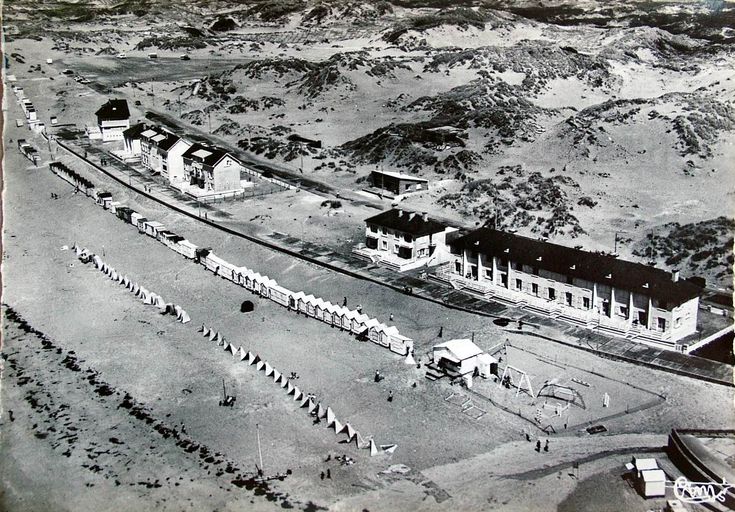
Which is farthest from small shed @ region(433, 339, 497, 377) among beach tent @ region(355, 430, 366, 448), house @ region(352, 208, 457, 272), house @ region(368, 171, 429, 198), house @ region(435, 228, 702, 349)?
house @ region(368, 171, 429, 198)

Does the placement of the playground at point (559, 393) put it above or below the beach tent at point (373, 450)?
below

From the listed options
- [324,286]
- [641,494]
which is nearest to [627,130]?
[324,286]

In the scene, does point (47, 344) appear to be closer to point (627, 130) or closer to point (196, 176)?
point (196, 176)

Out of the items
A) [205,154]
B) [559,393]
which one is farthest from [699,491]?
[205,154]

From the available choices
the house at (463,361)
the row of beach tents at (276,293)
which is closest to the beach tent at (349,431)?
the house at (463,361)

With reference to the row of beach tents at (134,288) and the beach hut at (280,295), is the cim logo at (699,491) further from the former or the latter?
the row of beach tents at (134,288)
